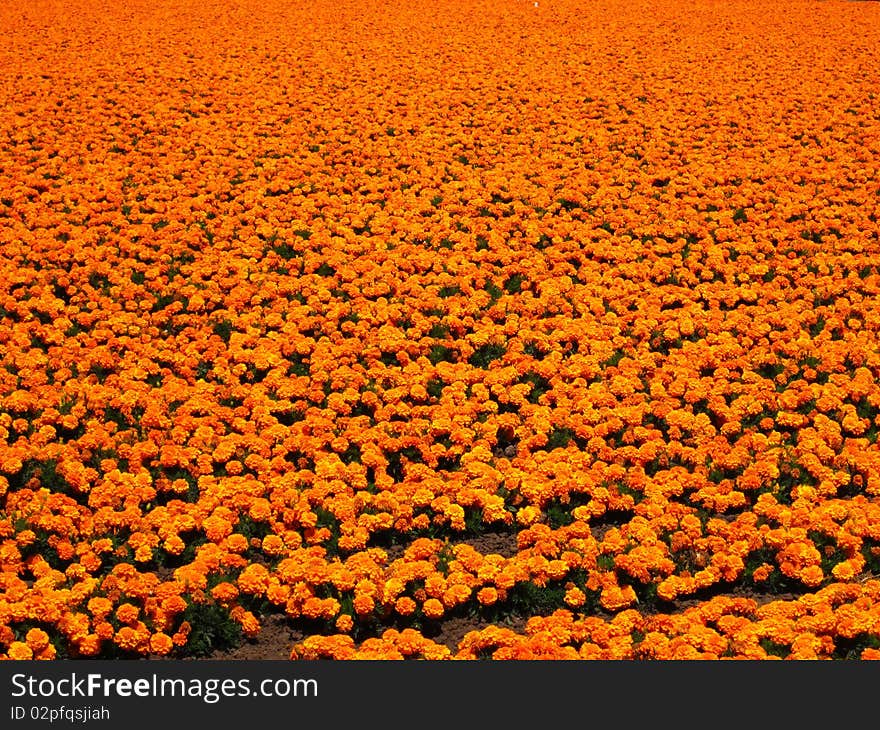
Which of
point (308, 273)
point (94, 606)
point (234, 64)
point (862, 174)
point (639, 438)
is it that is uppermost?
point (234, 64)

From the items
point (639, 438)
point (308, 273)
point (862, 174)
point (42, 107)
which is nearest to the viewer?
point (639, 438)

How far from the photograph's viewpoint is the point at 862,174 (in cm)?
1339

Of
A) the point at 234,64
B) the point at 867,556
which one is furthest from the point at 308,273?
the point at 234,64

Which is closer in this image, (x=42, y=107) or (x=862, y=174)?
(x=862, y=174)

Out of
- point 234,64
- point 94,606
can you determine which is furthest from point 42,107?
point 94,606

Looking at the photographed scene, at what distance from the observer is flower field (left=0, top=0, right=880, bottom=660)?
615 cm

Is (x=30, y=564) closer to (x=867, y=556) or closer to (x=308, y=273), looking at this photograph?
(x=308, y=273)

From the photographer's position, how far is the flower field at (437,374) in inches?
242

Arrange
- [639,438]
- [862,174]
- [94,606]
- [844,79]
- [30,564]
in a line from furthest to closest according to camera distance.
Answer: [844,79] → [862,174] → [639,438] → [30,564] → [94,606]

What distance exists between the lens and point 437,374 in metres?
8.69

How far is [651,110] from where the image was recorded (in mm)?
16531

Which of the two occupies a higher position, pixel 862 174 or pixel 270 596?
pixel 862 174

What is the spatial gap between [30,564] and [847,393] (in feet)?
23.5

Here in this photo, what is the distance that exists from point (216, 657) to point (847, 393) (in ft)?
20.0
